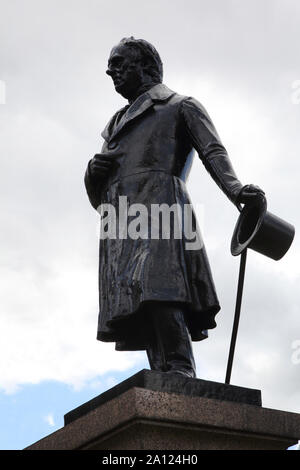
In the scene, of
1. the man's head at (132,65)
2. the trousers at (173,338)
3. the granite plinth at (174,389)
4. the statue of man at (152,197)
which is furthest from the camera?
the man's head at (132,65)

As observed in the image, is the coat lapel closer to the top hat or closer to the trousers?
the top hat

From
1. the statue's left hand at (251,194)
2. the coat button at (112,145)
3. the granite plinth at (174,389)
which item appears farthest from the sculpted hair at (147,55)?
the granite plinth at (174,389)

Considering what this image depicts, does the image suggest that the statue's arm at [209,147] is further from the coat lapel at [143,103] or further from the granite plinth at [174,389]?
the granite plinth at [174,389]

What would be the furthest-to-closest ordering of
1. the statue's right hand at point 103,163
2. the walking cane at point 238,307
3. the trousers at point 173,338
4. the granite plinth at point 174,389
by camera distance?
the statue's right hand at point 103,163, the walking cane at point 238,307, the trousers at point 173,338, the granite plinth at point 174,389

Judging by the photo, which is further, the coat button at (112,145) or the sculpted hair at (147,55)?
the sculpted hair at (147,55)

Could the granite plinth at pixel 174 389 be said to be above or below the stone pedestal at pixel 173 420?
above

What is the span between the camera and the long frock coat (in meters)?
6.49

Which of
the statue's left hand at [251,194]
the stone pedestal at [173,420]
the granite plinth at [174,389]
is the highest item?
the statue's left hand at [251,194]

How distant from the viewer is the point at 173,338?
6328 millimetres

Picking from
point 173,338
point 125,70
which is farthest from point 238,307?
point 125,70

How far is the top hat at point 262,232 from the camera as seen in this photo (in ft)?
20.7
